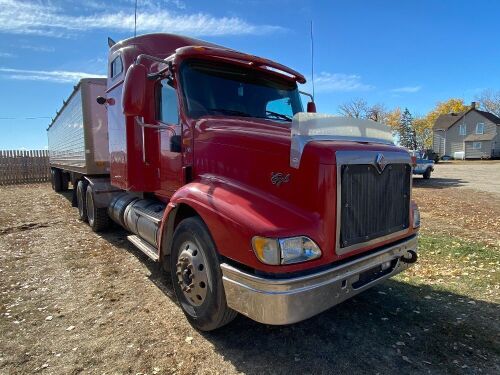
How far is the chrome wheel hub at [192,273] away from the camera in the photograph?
340 cm

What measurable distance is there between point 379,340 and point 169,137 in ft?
10.5

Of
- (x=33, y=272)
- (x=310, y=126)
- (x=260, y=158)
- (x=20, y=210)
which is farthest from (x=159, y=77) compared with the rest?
(x=20, y=210)

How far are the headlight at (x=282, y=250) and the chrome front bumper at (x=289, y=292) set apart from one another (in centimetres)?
14

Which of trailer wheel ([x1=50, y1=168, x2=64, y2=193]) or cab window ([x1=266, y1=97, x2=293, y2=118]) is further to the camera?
trailer wheel ([x1=50, y1=168, x2=64, y2=193])

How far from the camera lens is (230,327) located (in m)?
3.64

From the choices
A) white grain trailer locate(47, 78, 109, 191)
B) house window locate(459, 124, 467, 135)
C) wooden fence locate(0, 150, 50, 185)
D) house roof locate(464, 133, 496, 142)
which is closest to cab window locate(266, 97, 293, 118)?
white grain trailer locate(47, 78, 109, 191)

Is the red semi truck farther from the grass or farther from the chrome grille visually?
the grass

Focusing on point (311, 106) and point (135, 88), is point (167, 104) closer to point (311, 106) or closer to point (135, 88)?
point (135, 88)

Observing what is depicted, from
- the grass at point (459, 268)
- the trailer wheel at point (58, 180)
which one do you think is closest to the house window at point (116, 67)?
the grass at point (459, 268)

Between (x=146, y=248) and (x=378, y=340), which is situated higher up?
(x=146, y=248)

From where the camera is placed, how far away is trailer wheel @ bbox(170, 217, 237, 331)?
10.5ft

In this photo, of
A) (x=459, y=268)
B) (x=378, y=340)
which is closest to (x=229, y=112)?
(x=378, y=340)

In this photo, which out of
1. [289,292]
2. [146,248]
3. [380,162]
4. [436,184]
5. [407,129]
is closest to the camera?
[289,292]

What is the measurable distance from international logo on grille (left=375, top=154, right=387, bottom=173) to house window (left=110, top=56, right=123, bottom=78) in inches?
165
